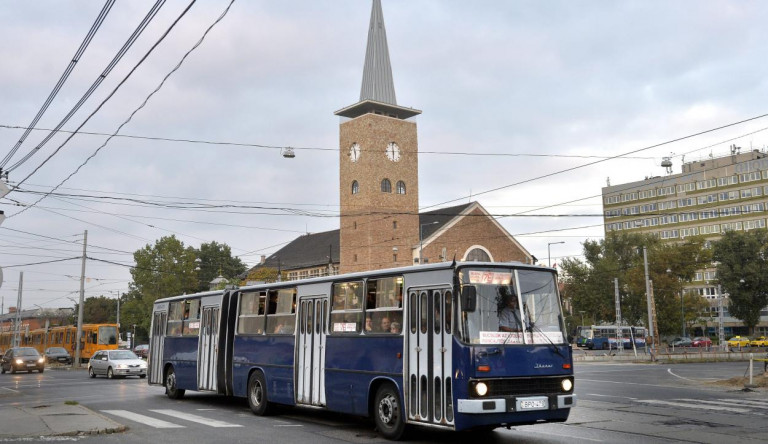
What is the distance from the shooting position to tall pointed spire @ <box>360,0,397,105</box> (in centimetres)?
7155

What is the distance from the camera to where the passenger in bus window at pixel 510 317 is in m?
11.0

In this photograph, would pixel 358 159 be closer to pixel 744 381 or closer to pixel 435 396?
pixel 744 381

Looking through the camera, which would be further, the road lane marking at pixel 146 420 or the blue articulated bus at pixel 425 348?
the road lane marking at pixel 146 420

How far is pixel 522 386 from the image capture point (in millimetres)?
10867

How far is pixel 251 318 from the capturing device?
16.7 metres

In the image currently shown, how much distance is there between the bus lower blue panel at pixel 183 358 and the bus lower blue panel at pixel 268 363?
234 cm

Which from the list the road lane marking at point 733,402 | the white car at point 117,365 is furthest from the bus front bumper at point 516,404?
the white car at point 117,365

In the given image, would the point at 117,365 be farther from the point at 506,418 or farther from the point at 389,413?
the point at 506,418

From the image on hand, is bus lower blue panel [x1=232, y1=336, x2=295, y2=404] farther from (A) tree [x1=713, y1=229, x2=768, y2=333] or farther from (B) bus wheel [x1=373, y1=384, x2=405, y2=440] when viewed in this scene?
(A) tree [x1=713, y1=229, x2=768, y2=333]

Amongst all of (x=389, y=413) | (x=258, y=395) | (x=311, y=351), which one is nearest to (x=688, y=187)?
(x=258, y=395)

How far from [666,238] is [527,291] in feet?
336

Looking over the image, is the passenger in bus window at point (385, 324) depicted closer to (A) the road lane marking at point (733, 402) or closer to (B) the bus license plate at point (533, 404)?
(B) the bus license plate at point (533, 404)

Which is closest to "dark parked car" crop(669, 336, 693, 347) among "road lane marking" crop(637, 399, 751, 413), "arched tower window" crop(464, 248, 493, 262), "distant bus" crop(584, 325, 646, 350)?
"distant bus" crop(584, 325, 646, 350)

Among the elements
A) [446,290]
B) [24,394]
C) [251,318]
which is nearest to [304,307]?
[251,318]
